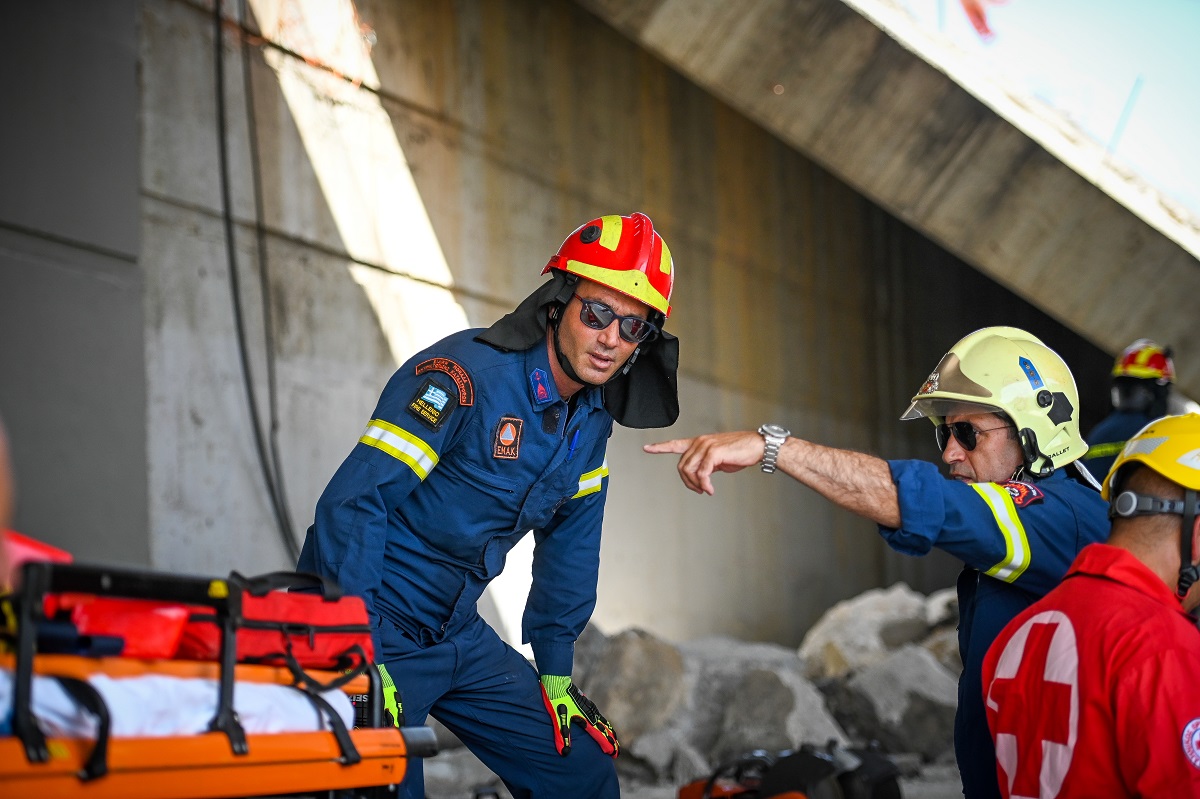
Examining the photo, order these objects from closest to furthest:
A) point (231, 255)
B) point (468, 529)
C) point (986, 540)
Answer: point (986, 540), point (468, 529), point (231, 255)

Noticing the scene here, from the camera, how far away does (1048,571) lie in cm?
280

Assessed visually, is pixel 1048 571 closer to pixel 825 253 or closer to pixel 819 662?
pixel 819 662

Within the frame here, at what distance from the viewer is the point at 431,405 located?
311 centimetres

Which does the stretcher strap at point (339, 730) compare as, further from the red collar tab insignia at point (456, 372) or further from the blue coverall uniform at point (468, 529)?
the red collar tab insignia at point (456, 372)

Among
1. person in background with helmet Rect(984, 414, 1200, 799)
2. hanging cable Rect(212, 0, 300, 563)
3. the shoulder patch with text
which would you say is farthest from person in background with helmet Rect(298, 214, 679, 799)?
hanging cable Rect(212, 0, 300, 563)

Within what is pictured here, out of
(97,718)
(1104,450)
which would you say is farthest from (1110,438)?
(97,718)

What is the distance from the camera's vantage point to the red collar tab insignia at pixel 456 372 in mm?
3223

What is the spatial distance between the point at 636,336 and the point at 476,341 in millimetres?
486

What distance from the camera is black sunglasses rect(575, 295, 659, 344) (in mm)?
3471

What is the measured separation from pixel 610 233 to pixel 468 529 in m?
1.01

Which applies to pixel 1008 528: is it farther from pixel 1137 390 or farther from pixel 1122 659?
pixel 1137 390

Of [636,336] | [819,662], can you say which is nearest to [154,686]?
[636,336]

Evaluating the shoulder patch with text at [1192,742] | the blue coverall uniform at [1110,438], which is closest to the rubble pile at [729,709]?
the blue coverall uniform at [1110,438]

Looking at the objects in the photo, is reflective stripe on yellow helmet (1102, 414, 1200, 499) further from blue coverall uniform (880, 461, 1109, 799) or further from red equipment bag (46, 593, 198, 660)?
red equipment bag (46, 593, 198, 660)
